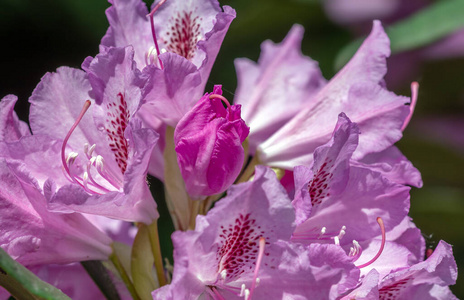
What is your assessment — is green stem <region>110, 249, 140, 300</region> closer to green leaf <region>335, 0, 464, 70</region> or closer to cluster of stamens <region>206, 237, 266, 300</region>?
cluster of stamens <region>206, 237, 266, 300</region>

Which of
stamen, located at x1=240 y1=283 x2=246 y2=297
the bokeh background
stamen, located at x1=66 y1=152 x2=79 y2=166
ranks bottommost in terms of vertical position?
the bokeh background

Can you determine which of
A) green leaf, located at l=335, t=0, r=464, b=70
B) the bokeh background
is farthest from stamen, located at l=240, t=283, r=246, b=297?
the bokeh background

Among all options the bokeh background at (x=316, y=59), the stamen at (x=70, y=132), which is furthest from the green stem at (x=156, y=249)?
the bokeh background at (x=316, y=59)

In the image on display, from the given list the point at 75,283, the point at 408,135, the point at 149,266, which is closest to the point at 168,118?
the point at 149,266

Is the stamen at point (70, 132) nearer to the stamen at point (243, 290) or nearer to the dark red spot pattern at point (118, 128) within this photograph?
the dark red spot pattern at point (118, 128)

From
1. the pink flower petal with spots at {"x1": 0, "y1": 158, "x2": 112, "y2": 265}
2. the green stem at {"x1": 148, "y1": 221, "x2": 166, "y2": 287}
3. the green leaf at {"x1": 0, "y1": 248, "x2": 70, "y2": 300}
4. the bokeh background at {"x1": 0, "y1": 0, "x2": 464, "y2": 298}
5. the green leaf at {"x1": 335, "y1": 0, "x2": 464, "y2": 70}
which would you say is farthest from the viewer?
the bokeh background at {"x1": 0, "y1": 0, "x2": 464, "y2": 298}

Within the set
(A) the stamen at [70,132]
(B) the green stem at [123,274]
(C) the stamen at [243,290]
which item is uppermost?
(A) the stamen at [70,132]
